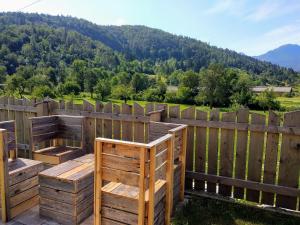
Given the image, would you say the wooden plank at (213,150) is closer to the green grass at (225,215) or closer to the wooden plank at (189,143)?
the wooden plank at (189,143)

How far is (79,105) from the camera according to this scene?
189 inches

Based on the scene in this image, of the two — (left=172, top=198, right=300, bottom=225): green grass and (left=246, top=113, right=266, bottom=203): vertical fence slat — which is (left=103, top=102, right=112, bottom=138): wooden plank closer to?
(left=172, top=198, right=300, bottom=225): green grass

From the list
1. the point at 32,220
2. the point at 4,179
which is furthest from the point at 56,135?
the point at 32,220

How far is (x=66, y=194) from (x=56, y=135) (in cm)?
165

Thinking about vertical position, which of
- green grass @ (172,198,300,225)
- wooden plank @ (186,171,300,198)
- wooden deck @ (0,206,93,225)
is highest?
wooden plank @ (186,171,300,198)

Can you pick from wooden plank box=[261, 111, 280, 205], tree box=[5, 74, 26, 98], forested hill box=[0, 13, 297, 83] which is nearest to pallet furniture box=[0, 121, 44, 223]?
wooden plank box=[261, 111, 280, 205]

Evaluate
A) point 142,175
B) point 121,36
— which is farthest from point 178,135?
point 121,36

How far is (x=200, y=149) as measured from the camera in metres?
3.92

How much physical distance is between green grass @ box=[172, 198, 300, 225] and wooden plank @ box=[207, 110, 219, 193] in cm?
37

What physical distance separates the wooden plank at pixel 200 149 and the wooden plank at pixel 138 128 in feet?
2.89

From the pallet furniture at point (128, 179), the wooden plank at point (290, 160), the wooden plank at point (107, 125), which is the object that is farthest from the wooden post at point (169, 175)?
the wooden plank at point (107, 125)

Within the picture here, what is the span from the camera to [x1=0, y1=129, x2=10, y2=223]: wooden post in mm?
2947

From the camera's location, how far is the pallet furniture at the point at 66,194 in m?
2.95

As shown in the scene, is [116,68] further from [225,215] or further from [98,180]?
[98,180]
